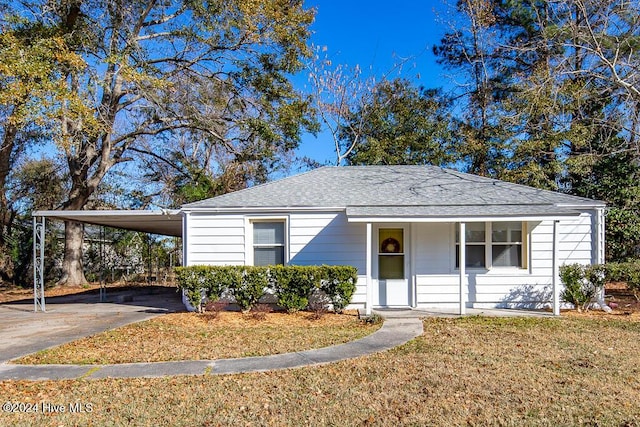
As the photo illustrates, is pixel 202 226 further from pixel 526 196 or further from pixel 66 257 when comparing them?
pixel 66 257

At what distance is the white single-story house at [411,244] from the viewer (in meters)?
10.1

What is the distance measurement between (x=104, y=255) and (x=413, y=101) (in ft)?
56.5

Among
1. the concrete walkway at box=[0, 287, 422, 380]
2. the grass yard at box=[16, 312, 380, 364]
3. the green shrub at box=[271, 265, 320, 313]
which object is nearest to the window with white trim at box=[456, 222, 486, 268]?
the concrete walkway at box=[0, 287, 422, 380]

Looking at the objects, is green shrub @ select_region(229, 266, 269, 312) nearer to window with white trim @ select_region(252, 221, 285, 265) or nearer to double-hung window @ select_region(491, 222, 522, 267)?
window with white trim @ select_region(252, 221, 285, 265)

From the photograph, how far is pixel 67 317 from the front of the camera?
389 inches

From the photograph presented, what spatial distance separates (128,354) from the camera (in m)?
6.25

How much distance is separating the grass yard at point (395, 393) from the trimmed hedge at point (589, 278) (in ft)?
11.3

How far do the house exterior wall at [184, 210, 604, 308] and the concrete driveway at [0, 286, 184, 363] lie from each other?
2118 mm

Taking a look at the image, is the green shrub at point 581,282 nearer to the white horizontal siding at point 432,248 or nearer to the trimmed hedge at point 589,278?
the trimmed hedge at point 589,278

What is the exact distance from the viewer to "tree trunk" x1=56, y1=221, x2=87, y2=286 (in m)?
18.0

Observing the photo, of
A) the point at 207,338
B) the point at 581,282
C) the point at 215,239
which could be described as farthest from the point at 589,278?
the point at 215,239

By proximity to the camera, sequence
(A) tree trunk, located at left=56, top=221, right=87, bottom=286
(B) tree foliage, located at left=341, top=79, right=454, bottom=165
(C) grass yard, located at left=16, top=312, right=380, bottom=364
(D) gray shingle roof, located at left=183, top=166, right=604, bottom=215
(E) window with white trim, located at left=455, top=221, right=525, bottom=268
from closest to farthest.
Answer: (C) grass yard, located at left=16, top=312, right=380, bottom=364 → (D) gray shingle roof, located at left=183, top=166, right=604, bottom=215 → (E) window with white trim, located at left=455, top=221, right=525, bottom=268 → (A) tree trunk, located at left=56, top=221, right=87, bottom=286 → (B) tree foliage, located at left=341, top=79, right=454, bottom=165

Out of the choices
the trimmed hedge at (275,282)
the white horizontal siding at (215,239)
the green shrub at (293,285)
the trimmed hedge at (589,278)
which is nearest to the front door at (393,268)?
the trimmed hedge at (275,282)

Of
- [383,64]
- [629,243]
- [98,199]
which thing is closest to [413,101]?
[383,64]
